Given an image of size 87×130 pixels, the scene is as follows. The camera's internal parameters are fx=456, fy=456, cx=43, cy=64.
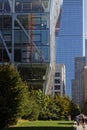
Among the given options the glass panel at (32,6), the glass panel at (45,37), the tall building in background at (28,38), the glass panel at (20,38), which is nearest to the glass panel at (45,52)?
the tall building in background at (28,38)

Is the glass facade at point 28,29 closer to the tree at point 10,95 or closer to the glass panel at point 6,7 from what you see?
the glass panel at point 6,7

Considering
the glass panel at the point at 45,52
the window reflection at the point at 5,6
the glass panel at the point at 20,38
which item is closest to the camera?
the glass panel at the point at 45,52

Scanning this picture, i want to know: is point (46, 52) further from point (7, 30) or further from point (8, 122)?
point (8, 122)

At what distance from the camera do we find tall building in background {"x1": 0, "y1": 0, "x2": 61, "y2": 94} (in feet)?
274

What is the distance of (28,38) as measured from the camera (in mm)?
84062

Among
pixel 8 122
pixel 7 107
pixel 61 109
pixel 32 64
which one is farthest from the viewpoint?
pixel 61 109

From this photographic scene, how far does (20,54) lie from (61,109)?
33.9 m

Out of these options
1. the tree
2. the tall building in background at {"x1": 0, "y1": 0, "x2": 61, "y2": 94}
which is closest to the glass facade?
the tall building in background at {"x1": 0, "y1": 0, "x2": 61, "y2": 94}

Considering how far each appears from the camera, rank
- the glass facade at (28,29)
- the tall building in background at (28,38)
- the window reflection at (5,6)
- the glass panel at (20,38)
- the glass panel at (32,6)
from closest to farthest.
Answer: the tall building in background at (28,38)
the glass facade at (28,29)
the glass panel at (20,38)
the glass panel at (32,6)
the window reflection at (5,6)

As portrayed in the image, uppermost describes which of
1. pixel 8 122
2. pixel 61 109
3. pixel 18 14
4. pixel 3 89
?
pixel 18 14

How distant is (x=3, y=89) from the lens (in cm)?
3738

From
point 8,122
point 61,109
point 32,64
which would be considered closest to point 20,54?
point 32,64

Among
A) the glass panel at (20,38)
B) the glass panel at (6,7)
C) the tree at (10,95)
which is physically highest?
the glass panel at (6,7)

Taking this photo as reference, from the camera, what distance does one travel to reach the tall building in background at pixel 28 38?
8350 cm
